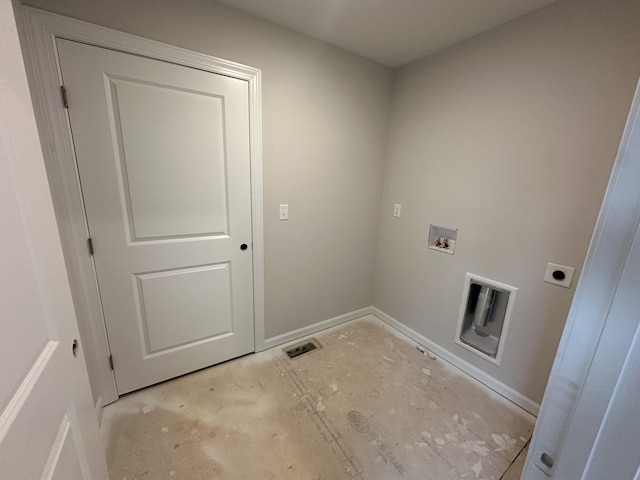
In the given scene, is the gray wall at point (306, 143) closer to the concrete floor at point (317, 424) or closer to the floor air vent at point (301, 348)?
the floor air vent at point (301, 348)

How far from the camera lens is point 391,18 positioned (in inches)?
61.1

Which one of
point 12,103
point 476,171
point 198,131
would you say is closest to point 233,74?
point 198,131

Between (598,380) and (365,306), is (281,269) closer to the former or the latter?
(365,306)

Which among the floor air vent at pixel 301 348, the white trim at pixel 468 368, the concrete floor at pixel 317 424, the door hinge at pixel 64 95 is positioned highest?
the door hinge at pixel 64 95

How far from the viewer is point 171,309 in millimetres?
1682

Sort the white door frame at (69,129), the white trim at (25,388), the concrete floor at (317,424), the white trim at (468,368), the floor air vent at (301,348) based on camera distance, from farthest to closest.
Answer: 1. the floor air vent at (301,348)
2. the white trim at (468,368)
3. the concrete floor at (317,424)
4. the white door frame at (69,129)
5. the white trim at (25,388)

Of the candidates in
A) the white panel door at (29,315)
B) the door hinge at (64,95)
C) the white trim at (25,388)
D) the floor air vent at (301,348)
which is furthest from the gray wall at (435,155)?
the white trim at (25,388)

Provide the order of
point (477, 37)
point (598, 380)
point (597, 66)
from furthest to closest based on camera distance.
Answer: point (477, 37)
point (597, 66)
point (598, 380)

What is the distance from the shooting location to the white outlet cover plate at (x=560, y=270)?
4.66 ft

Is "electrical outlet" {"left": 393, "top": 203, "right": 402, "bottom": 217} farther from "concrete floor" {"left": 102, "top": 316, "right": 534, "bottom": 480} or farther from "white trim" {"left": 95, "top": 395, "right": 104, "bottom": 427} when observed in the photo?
"white trim" {"left": 95, "top": 395, "right": 104, "bottom": 427}

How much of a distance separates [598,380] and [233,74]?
1981mm

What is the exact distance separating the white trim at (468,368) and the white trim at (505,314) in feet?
0.42

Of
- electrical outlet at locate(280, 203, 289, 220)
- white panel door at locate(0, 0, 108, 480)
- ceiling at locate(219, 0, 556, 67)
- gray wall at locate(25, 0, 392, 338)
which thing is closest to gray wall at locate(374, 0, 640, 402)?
ceiling at locate(219, 0, 556, 67)

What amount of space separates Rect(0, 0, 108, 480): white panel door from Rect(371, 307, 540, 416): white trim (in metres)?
2.19
